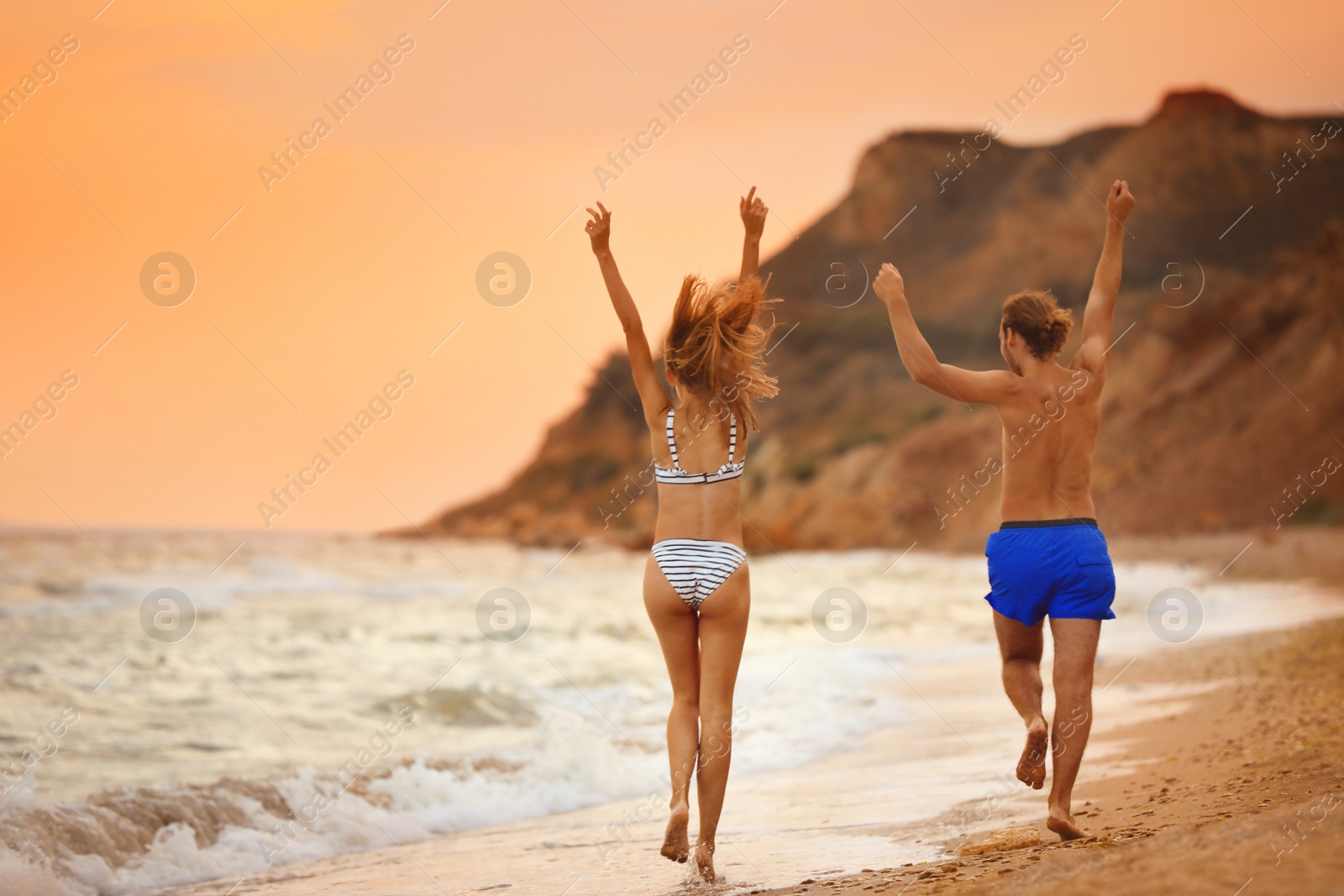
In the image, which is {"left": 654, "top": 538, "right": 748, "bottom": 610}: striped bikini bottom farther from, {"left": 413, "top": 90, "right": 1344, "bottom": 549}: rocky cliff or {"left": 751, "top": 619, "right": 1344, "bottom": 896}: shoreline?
{"left": 413, "top": 90, "right": 1344, "bottom": 549}: rocky cliff

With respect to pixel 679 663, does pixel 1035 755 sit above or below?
below

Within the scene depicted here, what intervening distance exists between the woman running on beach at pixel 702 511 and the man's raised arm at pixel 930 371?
48cm

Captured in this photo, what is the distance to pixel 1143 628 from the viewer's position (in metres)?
13.5

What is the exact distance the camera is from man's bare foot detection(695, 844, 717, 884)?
13.1 ft

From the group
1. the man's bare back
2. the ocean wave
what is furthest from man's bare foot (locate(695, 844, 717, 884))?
the ocean wave

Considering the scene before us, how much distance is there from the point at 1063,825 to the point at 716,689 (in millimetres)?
1250

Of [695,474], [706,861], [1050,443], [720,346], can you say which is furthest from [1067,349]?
[706,861]

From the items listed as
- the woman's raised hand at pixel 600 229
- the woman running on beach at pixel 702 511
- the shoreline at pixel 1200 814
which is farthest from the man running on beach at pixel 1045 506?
the woman's raised hand at pixel 600 229

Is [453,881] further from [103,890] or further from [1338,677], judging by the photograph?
[1338,677]

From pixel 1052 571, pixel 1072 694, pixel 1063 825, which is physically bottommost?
pixel 1063 825

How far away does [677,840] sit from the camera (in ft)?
12.2

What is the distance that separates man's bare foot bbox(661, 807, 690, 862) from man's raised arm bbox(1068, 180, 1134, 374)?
2.15 metres

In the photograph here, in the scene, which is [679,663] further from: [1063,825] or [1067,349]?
[1067,349]

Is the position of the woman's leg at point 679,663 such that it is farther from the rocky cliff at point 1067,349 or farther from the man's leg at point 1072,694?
the rocky cliff at point 1067,349
